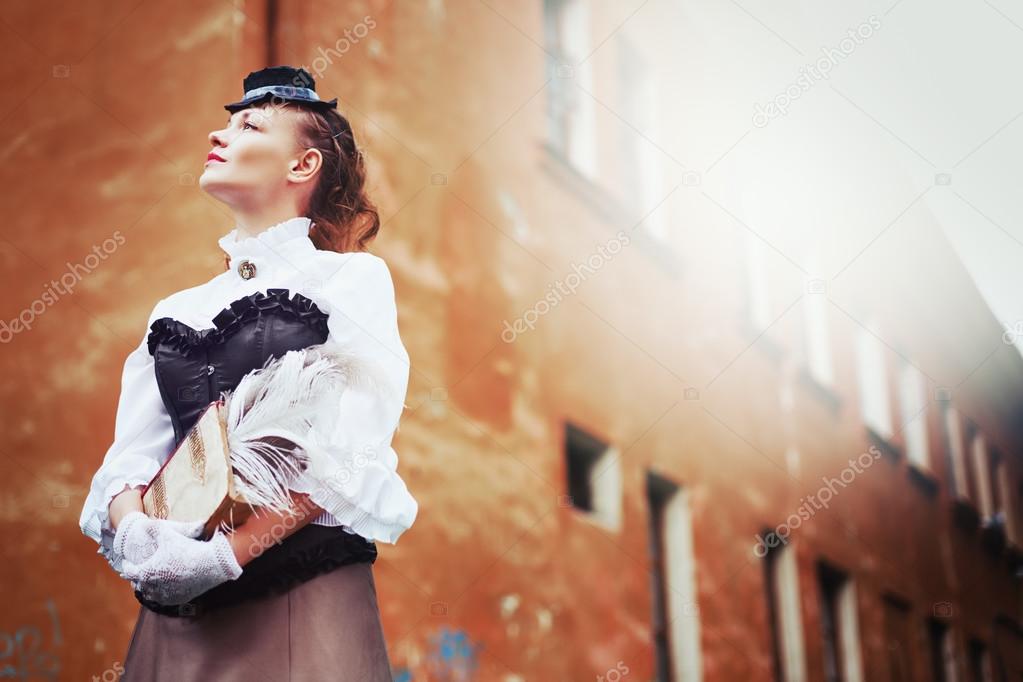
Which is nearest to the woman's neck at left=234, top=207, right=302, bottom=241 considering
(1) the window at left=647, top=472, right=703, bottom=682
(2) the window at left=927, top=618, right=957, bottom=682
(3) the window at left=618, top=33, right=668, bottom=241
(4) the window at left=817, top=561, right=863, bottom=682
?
(1) the window at left=647, top=472, right=703, bottom=682

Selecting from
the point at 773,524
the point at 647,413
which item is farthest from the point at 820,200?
the point at 647,413

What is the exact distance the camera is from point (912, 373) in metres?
19.2

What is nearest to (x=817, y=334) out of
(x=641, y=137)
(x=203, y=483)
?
(x=641, y=137)

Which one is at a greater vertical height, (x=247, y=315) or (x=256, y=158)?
(x=256, y=158)

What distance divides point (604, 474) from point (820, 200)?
7468 millimetres

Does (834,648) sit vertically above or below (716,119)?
below

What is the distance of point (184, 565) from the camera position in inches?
86.1

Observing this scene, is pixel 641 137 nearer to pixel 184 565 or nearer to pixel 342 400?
pixel 342 400

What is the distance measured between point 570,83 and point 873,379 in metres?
9.21

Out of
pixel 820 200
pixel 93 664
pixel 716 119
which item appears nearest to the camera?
pixel 93 664

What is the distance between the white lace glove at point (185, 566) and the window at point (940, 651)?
16.8 m

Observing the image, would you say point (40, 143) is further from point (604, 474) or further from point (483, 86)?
point (604, 474)

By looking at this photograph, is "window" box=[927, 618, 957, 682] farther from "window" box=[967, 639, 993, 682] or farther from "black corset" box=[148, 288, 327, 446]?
"black corset" box=[148, 288, 327, 446]

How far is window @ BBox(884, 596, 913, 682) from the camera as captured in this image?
1545cm
